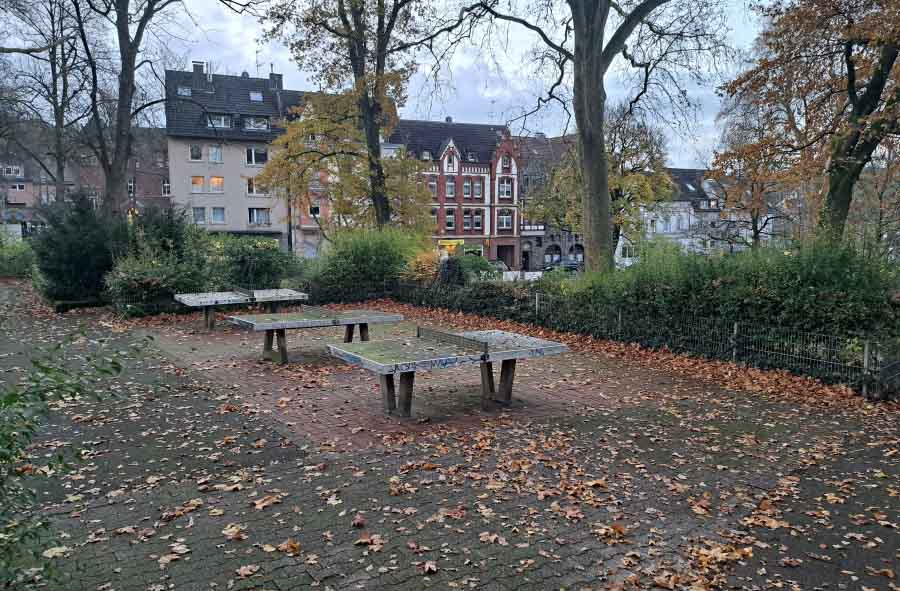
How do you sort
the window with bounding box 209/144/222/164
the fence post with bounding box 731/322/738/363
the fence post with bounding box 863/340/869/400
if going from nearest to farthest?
the fence post with bounding box 863/340/869/400 < the fence post with bounding box 731/322/738/363 < the window with bounding box 209/144/222/164

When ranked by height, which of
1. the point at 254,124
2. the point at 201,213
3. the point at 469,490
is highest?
the point at 254,124

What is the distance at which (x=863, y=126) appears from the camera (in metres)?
14.4

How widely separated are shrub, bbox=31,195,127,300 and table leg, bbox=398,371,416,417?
46.7 feet

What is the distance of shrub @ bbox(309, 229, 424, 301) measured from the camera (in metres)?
19.9

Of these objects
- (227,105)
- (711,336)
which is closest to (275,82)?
(227,105)

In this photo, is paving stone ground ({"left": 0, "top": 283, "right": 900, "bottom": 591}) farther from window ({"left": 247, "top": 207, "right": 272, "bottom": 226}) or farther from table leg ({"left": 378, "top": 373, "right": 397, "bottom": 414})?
window ({"left": 247, "top": 207, "right": 272, "bottom": 226})

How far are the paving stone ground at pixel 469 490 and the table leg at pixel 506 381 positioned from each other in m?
0.18

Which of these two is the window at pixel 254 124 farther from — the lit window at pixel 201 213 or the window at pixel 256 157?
the lit window at pixel 201 213

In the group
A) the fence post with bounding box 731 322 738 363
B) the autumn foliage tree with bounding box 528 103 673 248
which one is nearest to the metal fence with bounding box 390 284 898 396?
the fence post with bounding box 731 322 738 363

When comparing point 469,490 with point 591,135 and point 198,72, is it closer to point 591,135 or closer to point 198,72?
point 591,135

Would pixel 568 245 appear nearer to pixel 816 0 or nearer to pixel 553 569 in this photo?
pixel 816 0

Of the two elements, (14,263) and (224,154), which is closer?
(14,263)

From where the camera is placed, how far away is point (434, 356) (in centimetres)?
Result: 720

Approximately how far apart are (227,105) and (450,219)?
812 inches
